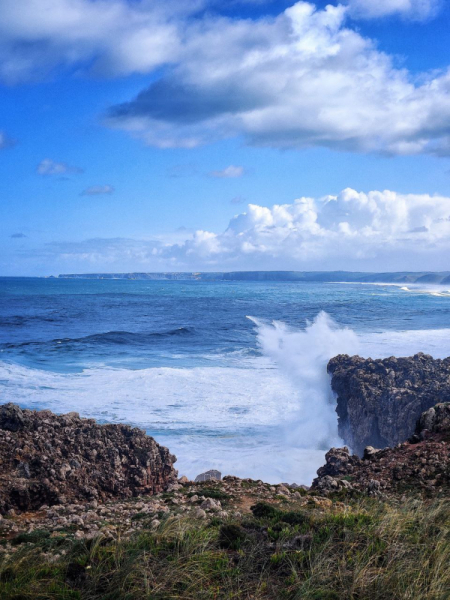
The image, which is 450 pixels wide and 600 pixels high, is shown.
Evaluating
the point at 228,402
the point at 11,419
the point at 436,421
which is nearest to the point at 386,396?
the point at 436,421

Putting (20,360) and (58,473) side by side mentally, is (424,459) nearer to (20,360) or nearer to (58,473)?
(58,473)

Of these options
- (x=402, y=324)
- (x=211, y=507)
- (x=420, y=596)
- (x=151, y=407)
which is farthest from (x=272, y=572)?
(x=402, y=324)

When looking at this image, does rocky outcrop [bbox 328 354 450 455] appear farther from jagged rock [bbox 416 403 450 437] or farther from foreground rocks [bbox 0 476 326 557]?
foreground rocks [bbox 0 476 326 557]

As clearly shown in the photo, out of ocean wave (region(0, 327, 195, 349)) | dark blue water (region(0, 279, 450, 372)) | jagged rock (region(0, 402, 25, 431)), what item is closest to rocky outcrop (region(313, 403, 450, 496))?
jagged rock (region(0, 402, 25, 431))

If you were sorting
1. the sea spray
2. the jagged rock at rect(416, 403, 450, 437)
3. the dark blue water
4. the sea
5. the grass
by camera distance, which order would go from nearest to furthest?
the grass
the jagged rock at rect(416, 403, 450, 437)
the sea
the sea spray
the dark blue water

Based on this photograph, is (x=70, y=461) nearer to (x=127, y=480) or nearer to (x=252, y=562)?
(x=127, y=480)

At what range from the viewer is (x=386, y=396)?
13398 mm

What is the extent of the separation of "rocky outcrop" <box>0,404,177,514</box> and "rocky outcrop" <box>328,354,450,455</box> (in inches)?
269

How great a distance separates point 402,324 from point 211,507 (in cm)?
3803

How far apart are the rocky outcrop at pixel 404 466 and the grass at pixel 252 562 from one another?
1.92m

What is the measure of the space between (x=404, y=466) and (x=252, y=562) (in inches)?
166

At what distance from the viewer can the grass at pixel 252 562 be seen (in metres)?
4.00

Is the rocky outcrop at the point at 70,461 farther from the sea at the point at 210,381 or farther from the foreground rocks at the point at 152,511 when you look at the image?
the sea at the point at 210,381

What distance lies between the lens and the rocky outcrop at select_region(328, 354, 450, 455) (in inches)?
495
